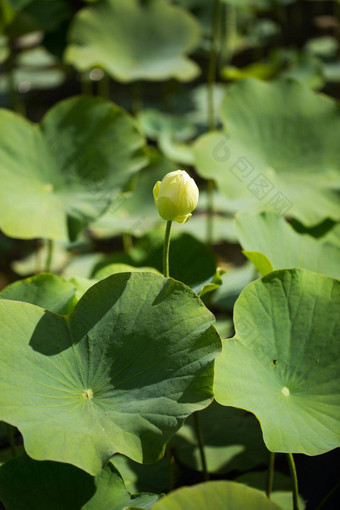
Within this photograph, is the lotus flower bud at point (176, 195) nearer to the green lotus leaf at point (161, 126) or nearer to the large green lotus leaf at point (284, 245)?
the large green lotus leaf at point (284, 245)

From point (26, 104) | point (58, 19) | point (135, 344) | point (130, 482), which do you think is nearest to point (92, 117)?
point (58, 19)

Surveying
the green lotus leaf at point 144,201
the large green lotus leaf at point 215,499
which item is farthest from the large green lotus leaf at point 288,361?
the green lotus leaf at point 144,201

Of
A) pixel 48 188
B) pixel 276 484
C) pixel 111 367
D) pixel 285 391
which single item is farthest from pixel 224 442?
pixel 48 188

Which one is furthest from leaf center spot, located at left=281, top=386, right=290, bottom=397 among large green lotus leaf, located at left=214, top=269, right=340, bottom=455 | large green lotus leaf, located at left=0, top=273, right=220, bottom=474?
large green lotus leaf, located at left=0, top=273, right=220, bottom=474

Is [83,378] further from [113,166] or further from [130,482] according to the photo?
[113,166]

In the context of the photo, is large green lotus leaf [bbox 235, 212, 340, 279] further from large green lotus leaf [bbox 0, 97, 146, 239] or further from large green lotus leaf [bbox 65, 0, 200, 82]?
large green lotus leaf [bbox 65, 0, 200, 82]

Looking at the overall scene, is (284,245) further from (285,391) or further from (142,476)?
(142,476)
